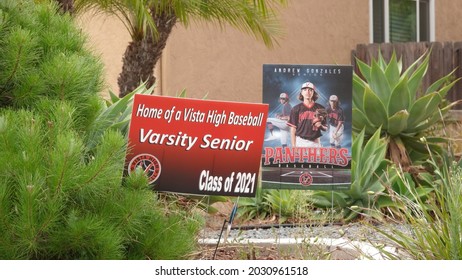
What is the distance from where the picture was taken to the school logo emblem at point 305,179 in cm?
756

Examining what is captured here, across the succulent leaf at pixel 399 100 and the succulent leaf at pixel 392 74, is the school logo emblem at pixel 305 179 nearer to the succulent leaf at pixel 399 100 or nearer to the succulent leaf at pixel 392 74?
the succulent leaf at pixel 399 100

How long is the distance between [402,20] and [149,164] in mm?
13363

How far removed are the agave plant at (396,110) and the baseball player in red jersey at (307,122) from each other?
2.92m

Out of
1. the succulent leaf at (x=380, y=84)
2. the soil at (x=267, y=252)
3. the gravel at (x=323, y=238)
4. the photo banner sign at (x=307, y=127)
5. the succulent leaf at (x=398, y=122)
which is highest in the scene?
the succulent leaf at (x=380, y=84)

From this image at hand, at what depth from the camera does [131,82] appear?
13250mm

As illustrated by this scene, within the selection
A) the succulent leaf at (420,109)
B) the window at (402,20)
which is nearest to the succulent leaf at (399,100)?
the succulent leaf at (420,109)

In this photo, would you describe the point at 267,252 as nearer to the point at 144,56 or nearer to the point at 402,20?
the point at 144,56

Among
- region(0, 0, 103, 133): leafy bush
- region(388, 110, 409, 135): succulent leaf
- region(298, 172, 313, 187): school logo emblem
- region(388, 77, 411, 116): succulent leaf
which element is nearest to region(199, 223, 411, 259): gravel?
region(298, 172, 313, 187): school logo emblem

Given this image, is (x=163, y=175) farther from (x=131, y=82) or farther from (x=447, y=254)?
(x=131, y=82)

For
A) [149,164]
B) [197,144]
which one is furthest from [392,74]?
[149,164]

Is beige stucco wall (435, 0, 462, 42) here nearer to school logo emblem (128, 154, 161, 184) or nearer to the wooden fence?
the wooden fence

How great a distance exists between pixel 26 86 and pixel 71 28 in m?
0.61
